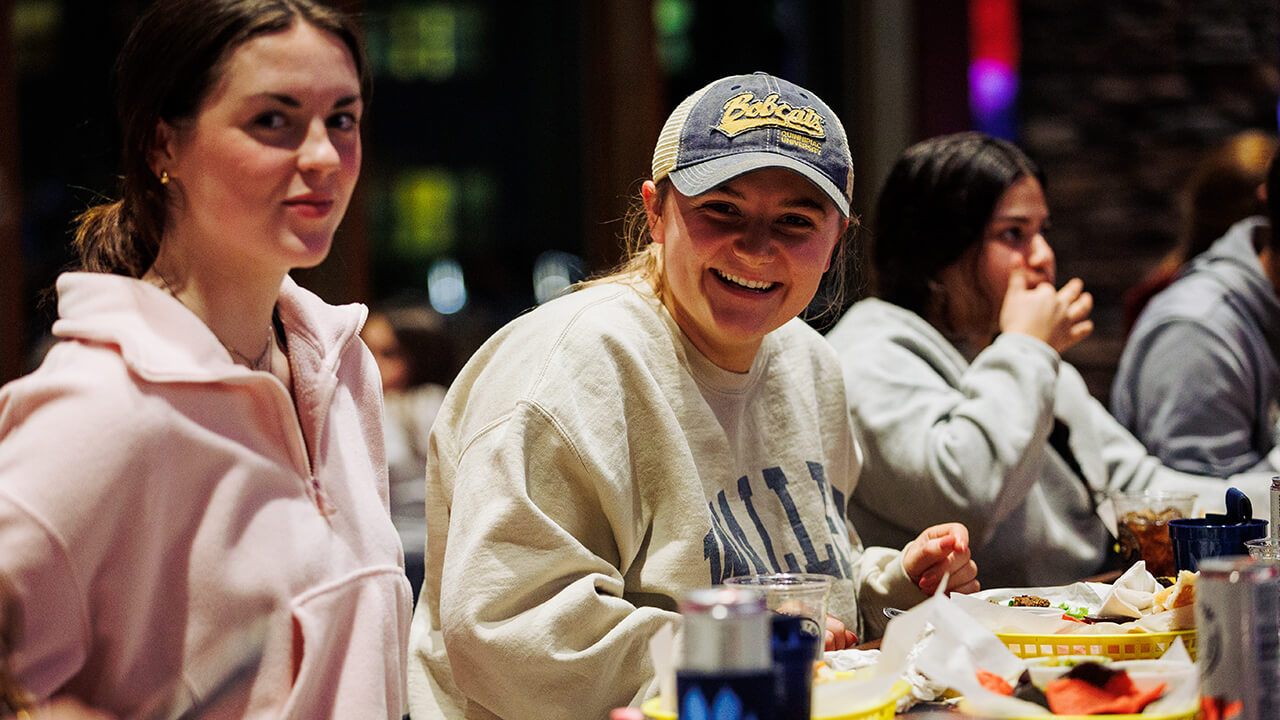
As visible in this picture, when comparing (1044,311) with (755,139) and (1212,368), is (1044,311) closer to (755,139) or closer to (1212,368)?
(1212,368)

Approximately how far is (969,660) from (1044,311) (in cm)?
129

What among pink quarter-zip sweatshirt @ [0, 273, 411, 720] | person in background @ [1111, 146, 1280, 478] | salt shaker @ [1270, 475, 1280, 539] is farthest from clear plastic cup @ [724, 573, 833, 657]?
person in background @ [1111, 146, 1280, 478]

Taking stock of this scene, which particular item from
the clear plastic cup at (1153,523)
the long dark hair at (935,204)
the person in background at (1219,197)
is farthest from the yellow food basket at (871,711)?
the person in background at (1219,197)

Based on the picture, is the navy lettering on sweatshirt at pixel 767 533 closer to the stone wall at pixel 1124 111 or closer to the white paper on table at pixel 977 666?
the white paper on table at pixel 977 666

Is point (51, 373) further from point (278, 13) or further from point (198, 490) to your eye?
point (278, 13)

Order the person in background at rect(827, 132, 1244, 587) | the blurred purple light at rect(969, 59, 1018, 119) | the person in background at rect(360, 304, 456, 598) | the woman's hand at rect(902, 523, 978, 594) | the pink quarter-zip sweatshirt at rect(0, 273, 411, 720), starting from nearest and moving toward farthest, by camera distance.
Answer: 1. the pink quarter-zip sweatshirt at rect(0, 273, 411, 720)
2. the woman's hand at rect(902, 523, 978, 594)
3. the person in background at rect(827, 132, 1244, 587)
4. the person in background at rect(360, 304, 456, 598)
5. the blurred purple light at rect(969, 59, 1018, 119)

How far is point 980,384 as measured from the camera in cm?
224

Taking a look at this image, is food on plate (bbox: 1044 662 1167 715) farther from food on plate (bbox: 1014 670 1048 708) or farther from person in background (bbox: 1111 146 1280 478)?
person in background (bbox: 1111 146 1280 478)

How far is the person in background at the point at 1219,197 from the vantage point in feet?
10.9

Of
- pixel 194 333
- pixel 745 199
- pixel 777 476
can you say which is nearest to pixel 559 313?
pixel 745 199

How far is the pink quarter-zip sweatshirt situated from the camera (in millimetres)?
1055

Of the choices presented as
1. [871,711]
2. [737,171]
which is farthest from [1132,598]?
[737,171]

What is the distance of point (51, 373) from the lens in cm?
110

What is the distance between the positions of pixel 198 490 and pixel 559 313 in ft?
2.02
